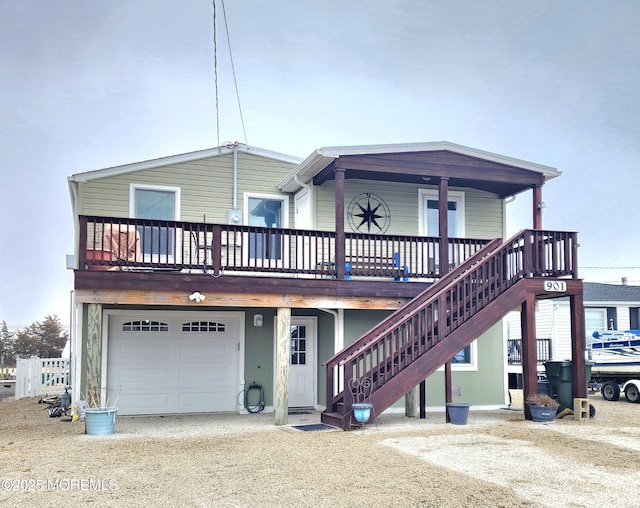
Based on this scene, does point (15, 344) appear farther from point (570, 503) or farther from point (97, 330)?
point (570, 503)

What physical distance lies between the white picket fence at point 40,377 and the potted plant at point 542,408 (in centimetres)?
1243

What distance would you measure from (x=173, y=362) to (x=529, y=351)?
6893mm

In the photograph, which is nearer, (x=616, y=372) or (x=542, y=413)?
(x=542, y=413)

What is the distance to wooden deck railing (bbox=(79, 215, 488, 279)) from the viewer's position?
35.6 ft

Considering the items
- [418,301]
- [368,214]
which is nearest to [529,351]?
[418,301]

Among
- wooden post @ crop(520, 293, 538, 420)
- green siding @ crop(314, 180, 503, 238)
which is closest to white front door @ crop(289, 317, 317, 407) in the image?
green siding @ crop(314, 180, 503, 238)

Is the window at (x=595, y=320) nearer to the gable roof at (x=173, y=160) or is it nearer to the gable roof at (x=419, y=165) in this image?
the gable roof at (x=419, y=165)

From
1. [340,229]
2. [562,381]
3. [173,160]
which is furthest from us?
[173,160]

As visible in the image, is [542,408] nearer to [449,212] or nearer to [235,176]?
[449,212]

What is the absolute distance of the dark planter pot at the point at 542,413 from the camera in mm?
11305

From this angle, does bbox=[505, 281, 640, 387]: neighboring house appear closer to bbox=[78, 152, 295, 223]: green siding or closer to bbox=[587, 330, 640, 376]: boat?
bbox=[587, 330, 640, 376]: boat

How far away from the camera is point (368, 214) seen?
1445 cm

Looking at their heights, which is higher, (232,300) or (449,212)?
(449,212)

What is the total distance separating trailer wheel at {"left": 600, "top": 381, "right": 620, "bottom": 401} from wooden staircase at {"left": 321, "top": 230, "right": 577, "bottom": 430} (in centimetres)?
685
